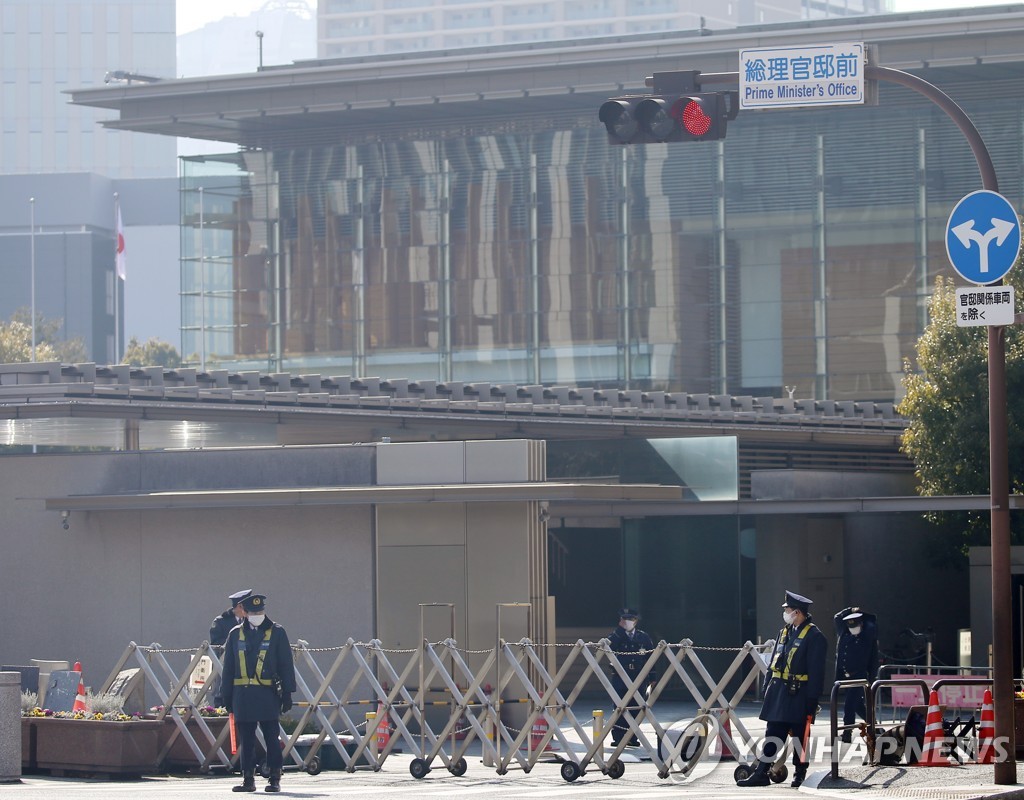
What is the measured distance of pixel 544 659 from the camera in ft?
78.9

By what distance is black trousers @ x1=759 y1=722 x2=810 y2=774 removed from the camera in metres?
15.3

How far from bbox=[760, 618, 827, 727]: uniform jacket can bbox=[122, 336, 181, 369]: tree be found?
9650 cm

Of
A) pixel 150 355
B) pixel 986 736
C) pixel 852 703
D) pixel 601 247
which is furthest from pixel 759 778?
pixel 150 355

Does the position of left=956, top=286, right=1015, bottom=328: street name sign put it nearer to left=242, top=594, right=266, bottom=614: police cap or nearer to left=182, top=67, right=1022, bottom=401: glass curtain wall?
left=242, top=594, right=266, bottom=614: police cap

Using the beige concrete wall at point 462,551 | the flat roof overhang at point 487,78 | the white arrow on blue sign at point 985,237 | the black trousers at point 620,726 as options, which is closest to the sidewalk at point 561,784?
the black trousers at point 620,726

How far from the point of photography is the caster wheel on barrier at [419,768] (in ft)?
59.6

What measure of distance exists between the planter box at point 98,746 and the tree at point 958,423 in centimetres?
1673

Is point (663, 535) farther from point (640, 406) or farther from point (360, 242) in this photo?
point (360, 242)

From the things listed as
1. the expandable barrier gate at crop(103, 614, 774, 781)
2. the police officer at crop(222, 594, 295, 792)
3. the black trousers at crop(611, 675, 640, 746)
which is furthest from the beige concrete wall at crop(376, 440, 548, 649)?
the police officer at crop(222, 594, 295, 792)

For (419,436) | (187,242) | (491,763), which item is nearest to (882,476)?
(419,436)

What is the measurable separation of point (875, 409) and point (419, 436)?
13.0 m

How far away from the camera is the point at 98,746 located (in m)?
18.0

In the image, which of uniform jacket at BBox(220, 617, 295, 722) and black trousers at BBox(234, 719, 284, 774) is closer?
black trousers at BBox(234, 719, 284, 774)

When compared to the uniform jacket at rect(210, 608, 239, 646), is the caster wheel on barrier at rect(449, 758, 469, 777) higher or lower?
lower
